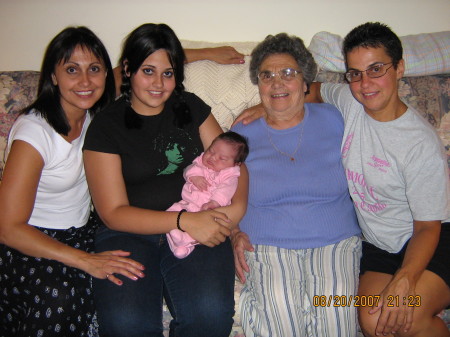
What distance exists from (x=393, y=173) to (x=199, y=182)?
837 millimetres

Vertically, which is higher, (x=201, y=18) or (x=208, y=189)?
(x=201, y=18)

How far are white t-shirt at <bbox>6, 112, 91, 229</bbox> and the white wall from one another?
95cm

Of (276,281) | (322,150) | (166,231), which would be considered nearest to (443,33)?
(322,150)

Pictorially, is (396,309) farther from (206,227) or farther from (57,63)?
(57,63)

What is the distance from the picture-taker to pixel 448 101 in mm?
2051

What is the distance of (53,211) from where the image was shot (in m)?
1.60

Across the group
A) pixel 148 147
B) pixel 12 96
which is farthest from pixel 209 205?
pixel 12 96

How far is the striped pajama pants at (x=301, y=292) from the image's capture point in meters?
1.40

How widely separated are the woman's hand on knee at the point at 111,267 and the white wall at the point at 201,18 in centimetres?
152

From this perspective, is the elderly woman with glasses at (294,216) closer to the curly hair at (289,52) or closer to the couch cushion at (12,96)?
the curly hair at (289,52)

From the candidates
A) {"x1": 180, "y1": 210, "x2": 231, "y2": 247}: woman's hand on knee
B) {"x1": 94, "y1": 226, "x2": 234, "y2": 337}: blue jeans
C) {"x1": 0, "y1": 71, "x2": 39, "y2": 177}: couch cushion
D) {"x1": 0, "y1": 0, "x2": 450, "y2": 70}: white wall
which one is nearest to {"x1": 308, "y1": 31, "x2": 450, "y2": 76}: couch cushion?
{"x1": 0, "y1": 0, "x2": 450, "y2": 70}: white wall

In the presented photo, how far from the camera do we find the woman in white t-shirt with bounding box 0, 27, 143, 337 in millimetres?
1372

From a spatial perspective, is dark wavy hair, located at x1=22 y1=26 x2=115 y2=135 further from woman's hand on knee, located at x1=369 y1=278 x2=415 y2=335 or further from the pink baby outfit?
woman's hand on knee, located at x1=369 y1=278 x2=415 y2=335

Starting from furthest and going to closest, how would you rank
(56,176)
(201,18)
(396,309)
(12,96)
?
(201,18), (12,96), (56,176), (396,309)
